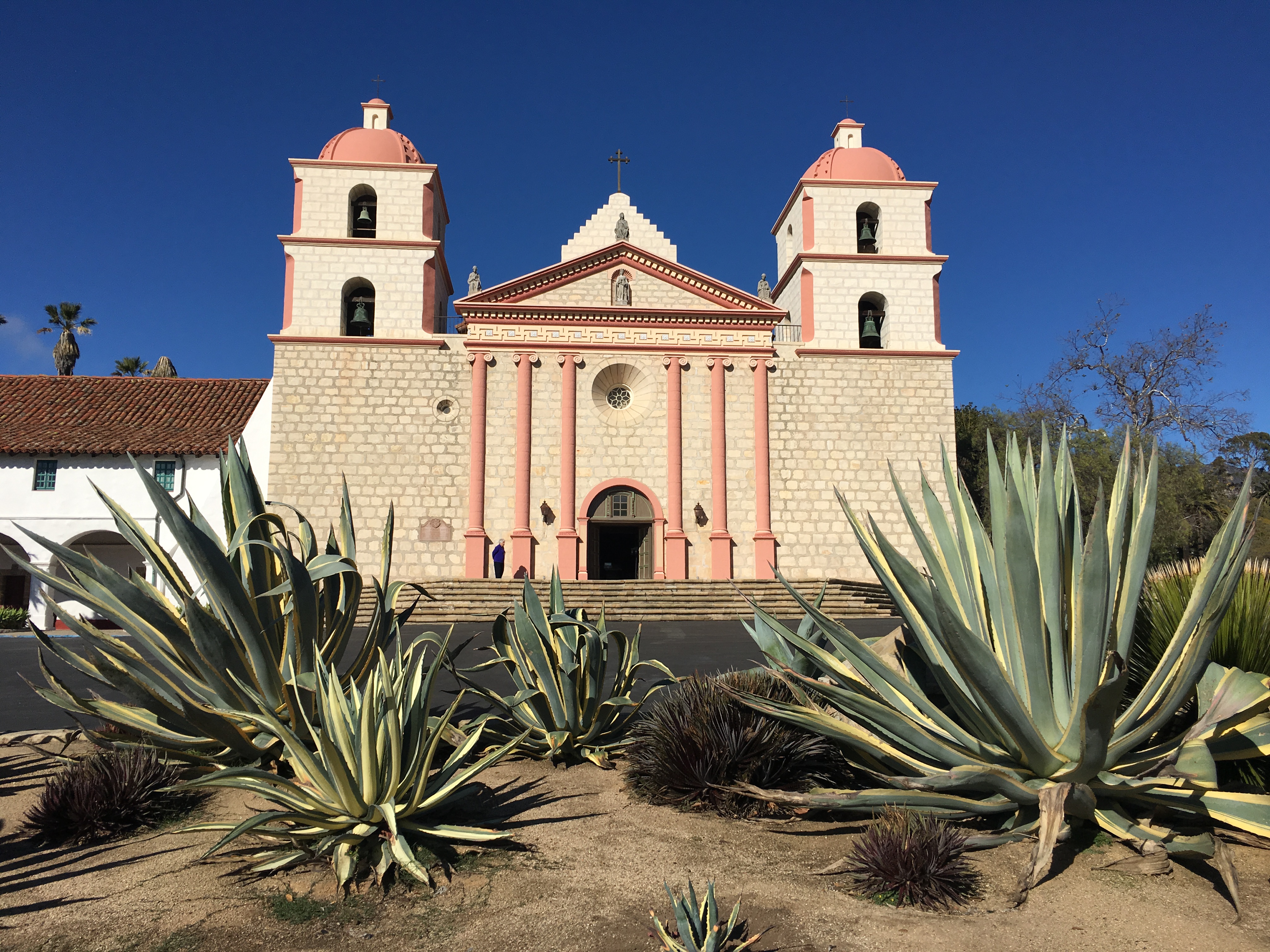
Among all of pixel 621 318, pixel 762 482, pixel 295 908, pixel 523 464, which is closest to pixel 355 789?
pixel 295 908

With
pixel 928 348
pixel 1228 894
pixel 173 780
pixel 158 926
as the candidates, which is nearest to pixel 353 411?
pixel 928 348

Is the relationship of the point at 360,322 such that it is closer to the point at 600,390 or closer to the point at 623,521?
the point at 600,390

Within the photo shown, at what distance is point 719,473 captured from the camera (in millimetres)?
20531

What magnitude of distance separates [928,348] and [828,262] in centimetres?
336

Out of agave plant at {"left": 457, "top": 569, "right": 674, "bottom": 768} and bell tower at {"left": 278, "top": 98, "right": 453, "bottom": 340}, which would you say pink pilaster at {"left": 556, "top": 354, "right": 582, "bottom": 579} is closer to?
bell tower at {"left": 278, "top": 98, "right": 453, "bottom": 340}

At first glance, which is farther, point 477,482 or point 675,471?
point 675,471

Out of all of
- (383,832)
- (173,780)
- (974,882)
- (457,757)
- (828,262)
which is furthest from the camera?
(828,262)

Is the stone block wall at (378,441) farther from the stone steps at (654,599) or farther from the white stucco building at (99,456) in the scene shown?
the stone steps at (654,599)

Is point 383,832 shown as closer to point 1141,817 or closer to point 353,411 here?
point 1141,817

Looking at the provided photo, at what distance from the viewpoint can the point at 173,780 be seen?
4199mm

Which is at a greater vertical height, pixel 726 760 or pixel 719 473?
pixel 719 473

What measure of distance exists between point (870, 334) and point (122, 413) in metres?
18.9

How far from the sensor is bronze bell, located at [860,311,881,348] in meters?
21.4

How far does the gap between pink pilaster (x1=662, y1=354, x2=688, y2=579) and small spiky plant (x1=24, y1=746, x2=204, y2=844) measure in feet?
53.0
